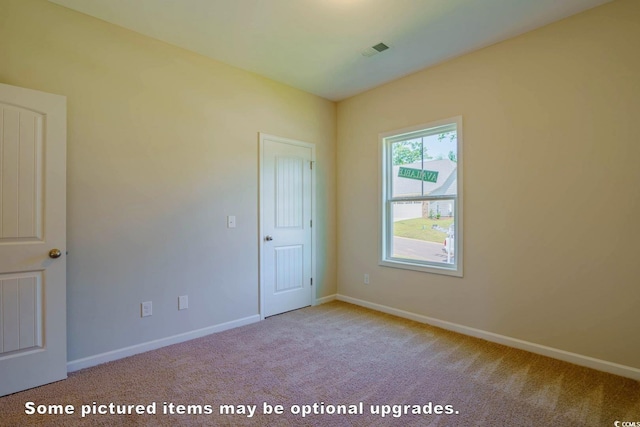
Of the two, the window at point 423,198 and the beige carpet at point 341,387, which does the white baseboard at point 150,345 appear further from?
the window at point 423,198

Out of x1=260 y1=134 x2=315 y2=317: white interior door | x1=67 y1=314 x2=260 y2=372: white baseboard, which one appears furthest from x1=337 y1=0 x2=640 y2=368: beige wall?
x1=67 y1=314 x2=260 y2=372: white baseboard

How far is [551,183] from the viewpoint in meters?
2.64

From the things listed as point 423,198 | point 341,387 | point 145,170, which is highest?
point 145,170

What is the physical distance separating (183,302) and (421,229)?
2694mm

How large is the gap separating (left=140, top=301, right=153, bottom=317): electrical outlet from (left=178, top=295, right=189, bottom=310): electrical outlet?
251 mm

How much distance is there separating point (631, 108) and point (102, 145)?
4.16 metres

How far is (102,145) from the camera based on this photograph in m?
2.59

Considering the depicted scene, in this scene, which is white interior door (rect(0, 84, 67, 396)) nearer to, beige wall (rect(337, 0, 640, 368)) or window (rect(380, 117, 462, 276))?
window (rect(380, 117, 462, 276))

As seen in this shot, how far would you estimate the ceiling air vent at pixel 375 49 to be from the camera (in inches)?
117

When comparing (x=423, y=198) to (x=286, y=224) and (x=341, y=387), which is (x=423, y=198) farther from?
(x=341, y=387)

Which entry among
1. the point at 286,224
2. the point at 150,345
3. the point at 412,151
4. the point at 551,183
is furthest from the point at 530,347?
the point at 150,345

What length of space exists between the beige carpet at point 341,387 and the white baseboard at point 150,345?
0.29ft

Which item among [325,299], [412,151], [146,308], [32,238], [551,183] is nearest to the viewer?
[32,238]

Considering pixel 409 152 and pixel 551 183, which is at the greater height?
pixel 409 152
